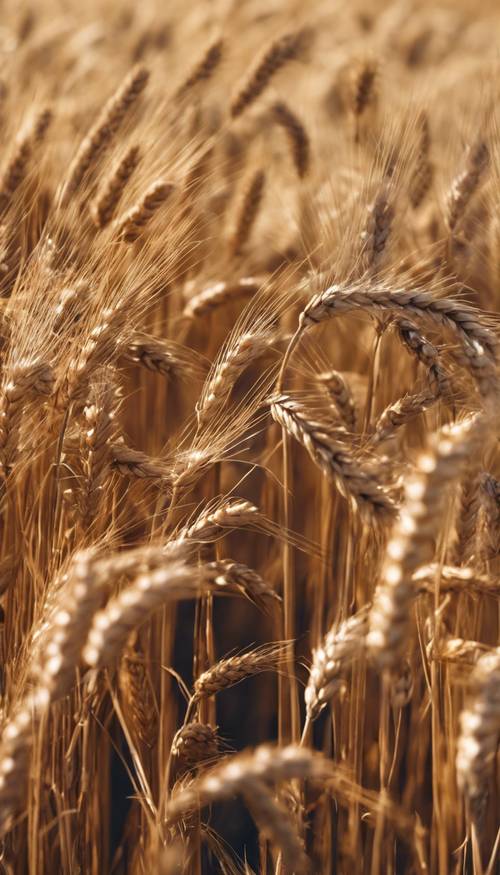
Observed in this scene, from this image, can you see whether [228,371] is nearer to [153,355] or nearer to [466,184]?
[153,355]

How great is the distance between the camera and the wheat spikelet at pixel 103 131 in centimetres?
213

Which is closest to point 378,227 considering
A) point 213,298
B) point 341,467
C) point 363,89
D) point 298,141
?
point 213,298

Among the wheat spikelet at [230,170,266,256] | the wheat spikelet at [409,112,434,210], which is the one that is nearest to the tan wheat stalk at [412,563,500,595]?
the wheat spikelet at [230,170,266,256]

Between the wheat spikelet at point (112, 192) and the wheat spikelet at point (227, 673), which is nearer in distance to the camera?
the wheat spikelet at point (227, 673)

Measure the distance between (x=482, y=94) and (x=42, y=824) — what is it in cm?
233

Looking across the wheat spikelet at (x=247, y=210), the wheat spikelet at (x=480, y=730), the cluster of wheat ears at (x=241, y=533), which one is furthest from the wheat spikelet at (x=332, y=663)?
the wheat spikelet at (x=247, y=210)

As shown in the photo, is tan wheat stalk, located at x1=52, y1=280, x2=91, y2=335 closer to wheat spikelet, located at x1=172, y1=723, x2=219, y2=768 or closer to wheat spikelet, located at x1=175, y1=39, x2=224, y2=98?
wheat spikelet, located at x1=172, y1=723, x2=219, y2=768

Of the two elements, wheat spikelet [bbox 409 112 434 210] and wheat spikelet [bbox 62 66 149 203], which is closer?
wheat spikelet [bbox 62 66 149 203]

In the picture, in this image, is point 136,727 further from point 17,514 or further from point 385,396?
point 385,396

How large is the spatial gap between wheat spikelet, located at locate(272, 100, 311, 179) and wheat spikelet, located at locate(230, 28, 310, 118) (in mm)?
142

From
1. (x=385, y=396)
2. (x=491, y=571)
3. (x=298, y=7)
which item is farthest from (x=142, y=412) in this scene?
(x=298, y=7)

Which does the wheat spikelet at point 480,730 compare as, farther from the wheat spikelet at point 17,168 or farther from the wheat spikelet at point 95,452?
the wheat spikelet at point 17,168

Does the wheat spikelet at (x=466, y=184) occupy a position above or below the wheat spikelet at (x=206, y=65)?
below

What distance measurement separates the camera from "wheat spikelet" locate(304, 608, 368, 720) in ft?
3.93
